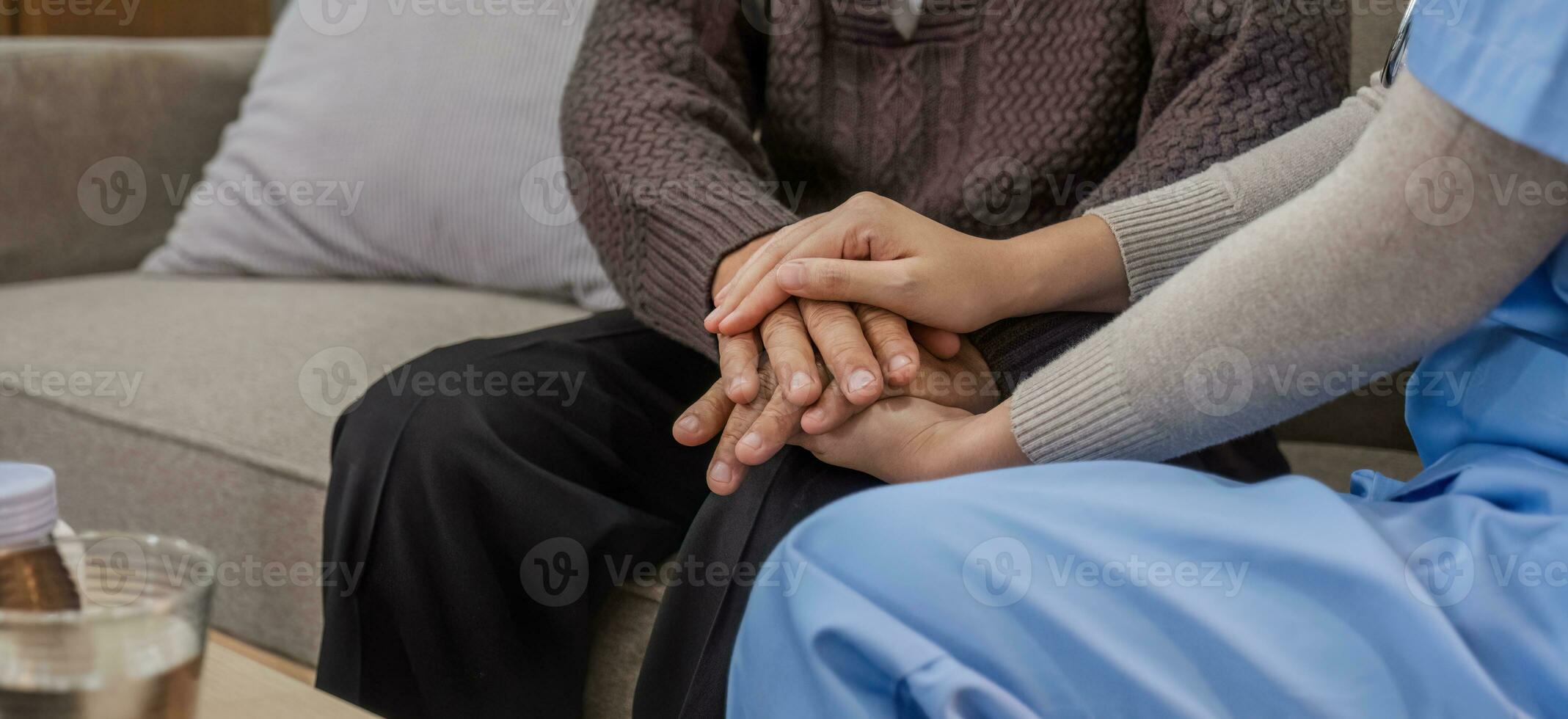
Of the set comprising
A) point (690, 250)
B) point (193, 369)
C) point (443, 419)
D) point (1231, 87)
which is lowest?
point (193, 369)

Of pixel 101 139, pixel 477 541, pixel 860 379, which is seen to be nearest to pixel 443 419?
pixel 477 541

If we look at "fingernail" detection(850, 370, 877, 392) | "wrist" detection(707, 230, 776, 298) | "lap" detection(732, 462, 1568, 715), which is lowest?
"fingernail" detection(850, 370, 877, 392)

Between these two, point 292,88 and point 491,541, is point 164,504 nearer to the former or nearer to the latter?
point 491,541

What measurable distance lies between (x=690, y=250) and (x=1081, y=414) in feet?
1.02

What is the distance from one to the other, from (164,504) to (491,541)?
1.42ft

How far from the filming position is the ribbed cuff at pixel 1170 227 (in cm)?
74

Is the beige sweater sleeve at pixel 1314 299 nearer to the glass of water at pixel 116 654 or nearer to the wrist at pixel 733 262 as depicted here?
the wrist at pixel 733 262

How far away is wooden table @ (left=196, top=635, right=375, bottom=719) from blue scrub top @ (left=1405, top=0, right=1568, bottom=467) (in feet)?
1.59

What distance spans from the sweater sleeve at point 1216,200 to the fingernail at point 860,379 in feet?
0.63

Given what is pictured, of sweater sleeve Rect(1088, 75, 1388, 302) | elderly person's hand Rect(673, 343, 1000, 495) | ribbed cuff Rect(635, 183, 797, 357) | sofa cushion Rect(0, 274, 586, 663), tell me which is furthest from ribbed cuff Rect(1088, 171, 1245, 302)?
sofa cushion Rect(0, 274, 586, 663)

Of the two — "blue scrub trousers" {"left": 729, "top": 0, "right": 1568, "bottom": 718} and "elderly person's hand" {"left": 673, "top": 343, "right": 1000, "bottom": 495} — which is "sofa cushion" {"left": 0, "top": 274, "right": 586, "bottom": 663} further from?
"blue scrub trousers" {"left": 729, "top": 0, "right": 1568, "bottom": 718}

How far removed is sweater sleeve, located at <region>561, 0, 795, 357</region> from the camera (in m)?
0.81

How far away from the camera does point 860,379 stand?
26.3 inches

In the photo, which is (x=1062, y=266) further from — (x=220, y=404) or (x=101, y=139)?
(x=101, y=139)
